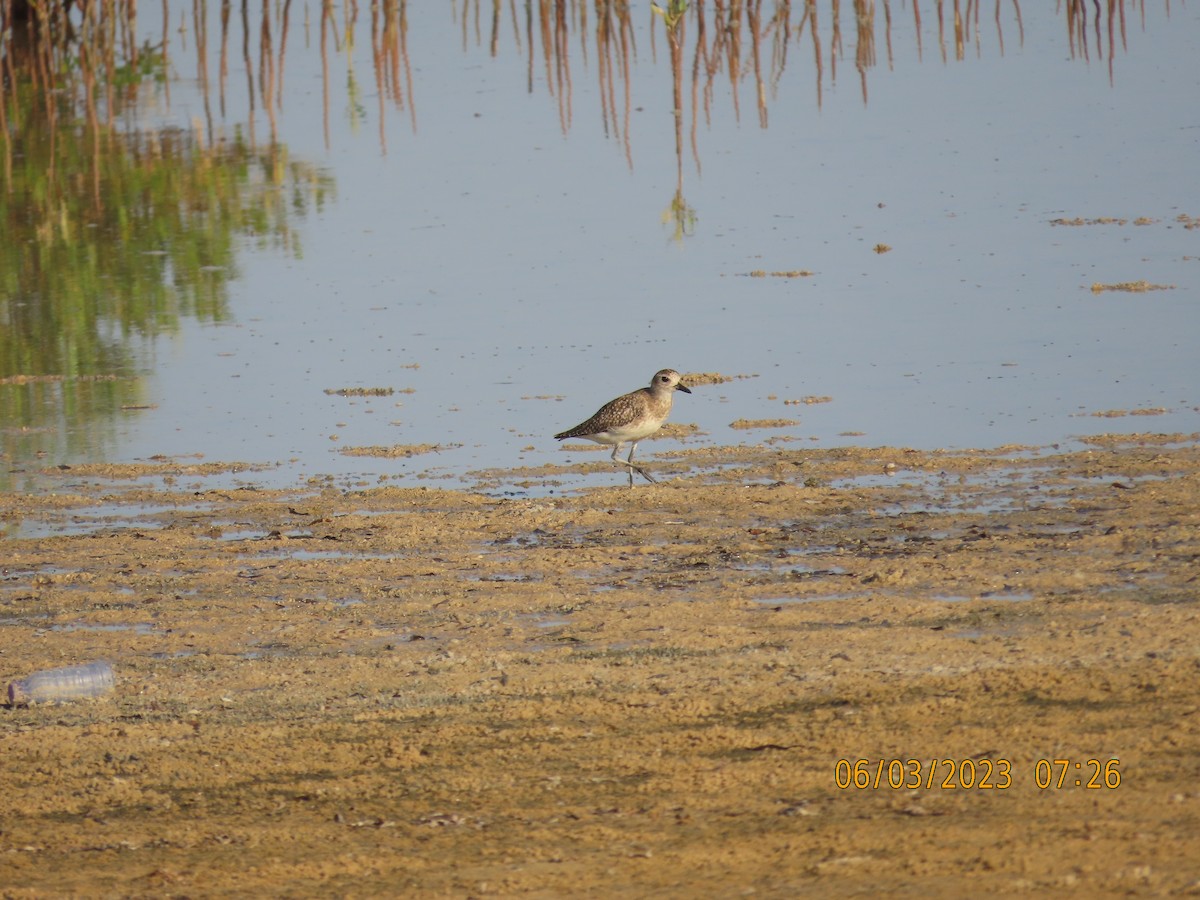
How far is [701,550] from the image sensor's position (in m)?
9.47

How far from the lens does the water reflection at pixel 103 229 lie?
571 inches

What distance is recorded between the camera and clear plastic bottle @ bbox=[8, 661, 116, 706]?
7.68 m

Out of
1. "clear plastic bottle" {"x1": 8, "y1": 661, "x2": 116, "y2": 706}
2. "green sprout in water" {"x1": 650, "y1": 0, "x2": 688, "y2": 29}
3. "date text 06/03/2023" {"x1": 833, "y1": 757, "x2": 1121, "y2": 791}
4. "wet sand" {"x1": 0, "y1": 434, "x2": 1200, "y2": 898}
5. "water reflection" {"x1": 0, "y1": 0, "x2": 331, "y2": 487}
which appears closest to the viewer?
"wet sand" {"x1": 0, "y1": 434, "x2": 1200, "y2": 898}

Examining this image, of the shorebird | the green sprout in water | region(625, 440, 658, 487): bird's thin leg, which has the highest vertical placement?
the green sprout in water

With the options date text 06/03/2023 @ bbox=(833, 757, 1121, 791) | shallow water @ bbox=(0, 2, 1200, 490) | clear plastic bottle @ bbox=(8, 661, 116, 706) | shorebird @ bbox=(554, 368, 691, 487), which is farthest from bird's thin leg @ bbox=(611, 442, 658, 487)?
date text 06/03/2023 @ bbox=(833, 757, 1121, 791)

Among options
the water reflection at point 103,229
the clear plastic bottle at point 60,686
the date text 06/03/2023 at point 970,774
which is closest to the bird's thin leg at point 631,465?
the water reflection at point 103,229

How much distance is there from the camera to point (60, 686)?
7.72m

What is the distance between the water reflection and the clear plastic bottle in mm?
4429

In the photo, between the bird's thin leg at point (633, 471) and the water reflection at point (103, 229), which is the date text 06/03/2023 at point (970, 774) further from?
the water reflection at point (103, 229)

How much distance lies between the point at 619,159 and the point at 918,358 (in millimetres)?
9481

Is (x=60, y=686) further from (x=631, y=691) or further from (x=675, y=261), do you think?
(x=675, y=261)

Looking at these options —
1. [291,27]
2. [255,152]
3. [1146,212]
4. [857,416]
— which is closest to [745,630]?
[857,416]

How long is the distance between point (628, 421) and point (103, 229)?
10.6 metres

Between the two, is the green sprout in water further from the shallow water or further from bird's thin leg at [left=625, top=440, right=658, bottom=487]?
bird's thin leg at [left=625, top=440, right=658, bottom=487]
